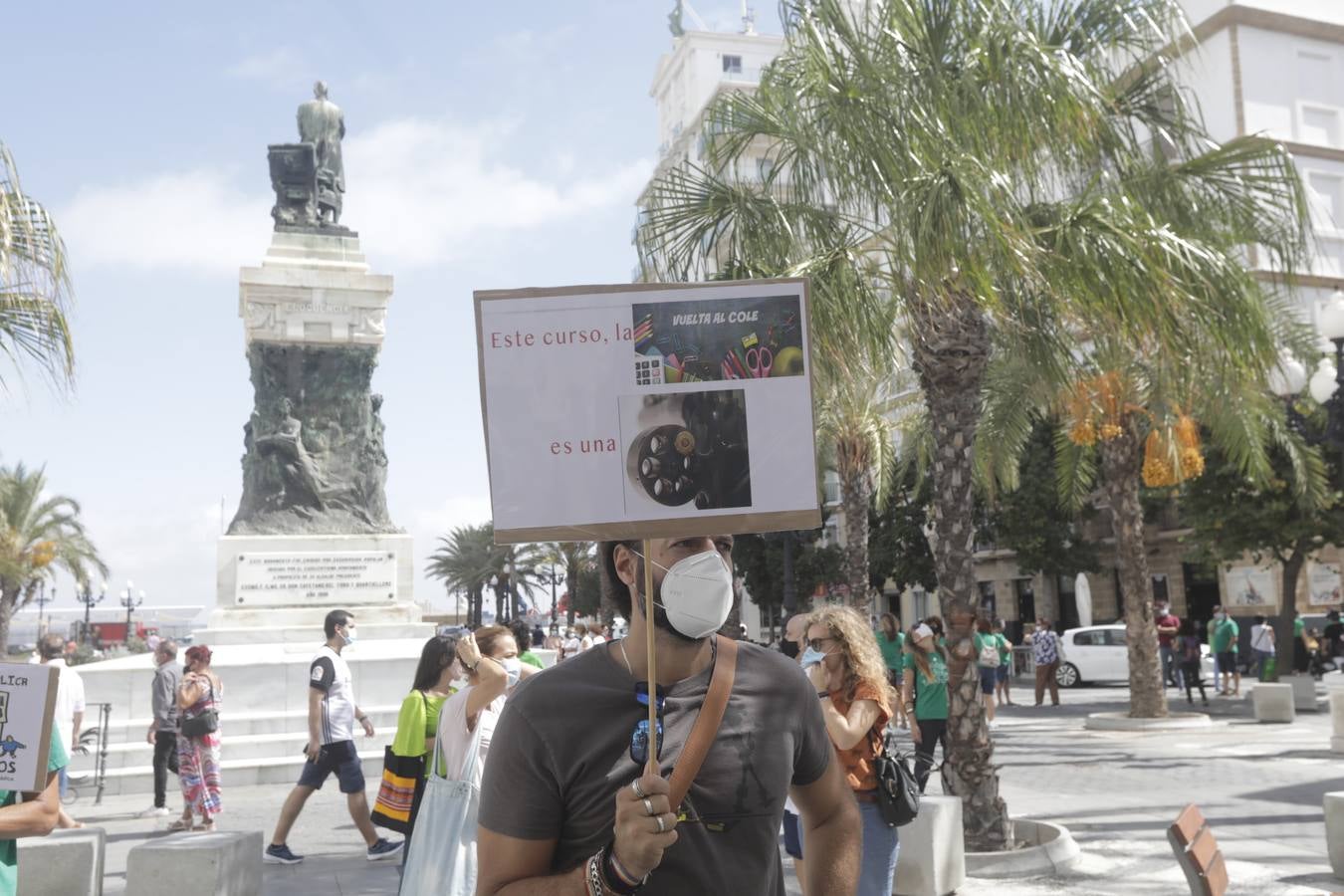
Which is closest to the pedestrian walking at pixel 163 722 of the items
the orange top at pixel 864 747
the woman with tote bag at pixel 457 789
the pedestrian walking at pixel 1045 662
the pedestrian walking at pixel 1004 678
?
the woman with tote bag at pixel 457 789

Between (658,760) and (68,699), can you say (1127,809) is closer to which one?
(68,699)

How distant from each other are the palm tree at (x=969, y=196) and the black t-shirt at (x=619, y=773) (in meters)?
Answer: 5.62

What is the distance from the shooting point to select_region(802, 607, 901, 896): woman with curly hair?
495cm

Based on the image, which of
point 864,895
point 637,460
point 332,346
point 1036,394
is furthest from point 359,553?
point 637,460

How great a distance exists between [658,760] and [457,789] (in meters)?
3.11

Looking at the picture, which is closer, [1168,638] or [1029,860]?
[1029,860]

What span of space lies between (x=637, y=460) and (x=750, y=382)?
12.0 inches

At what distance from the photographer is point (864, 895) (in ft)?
16.3

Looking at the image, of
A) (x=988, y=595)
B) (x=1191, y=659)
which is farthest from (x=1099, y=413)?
(x=988, y=595)

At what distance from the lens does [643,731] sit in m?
2.32

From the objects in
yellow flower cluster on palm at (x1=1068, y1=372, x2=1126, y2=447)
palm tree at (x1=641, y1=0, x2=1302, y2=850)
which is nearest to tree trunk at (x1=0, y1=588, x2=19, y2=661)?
yellow flower cluster on palm at (x1=1068, y1=372, x2=1126, y2=447)

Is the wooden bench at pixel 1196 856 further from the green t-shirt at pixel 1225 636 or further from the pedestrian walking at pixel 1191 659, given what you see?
the green t-shirt at pixel 1225 636

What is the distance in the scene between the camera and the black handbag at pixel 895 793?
495 cm

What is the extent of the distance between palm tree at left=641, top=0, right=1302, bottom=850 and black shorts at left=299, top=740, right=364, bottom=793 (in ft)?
14.0
